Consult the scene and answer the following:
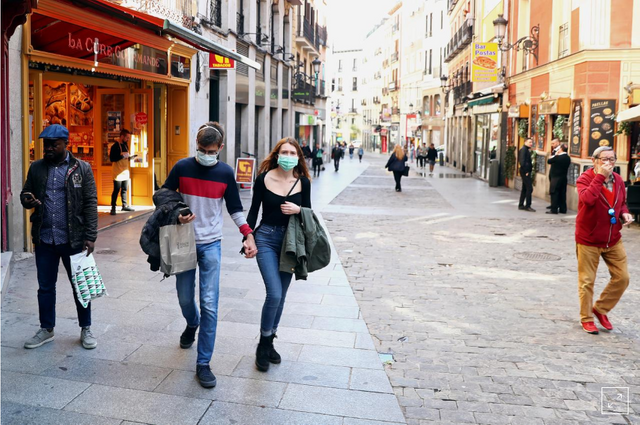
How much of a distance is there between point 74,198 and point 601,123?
14456mm

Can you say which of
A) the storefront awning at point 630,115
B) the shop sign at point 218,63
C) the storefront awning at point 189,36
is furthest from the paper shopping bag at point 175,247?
the shop sign at point 218,63

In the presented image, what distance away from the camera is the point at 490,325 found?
683 centimetres

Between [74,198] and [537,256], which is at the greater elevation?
[74,198]

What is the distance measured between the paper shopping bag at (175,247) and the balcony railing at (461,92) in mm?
32930

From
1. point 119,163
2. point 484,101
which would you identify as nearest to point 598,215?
point 119,163

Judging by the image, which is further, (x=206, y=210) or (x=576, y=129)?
(x=576, y=129)

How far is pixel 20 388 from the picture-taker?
15.3ft

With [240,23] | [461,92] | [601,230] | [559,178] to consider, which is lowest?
[601,230]

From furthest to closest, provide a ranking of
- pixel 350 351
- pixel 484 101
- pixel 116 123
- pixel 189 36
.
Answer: pixel 484 101, pixel 116 123, pixel 189 36, pixel 350 351

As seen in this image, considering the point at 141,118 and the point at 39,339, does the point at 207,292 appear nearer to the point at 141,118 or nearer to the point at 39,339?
the point at 39,339

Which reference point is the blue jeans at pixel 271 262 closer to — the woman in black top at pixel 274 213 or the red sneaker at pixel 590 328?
the woman in black top at pixel 274 213

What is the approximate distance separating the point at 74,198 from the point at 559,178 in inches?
551

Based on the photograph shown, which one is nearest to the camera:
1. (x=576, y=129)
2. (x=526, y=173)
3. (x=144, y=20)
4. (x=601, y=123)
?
(x=144, y=20)

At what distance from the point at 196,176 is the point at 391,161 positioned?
62.0 ft
